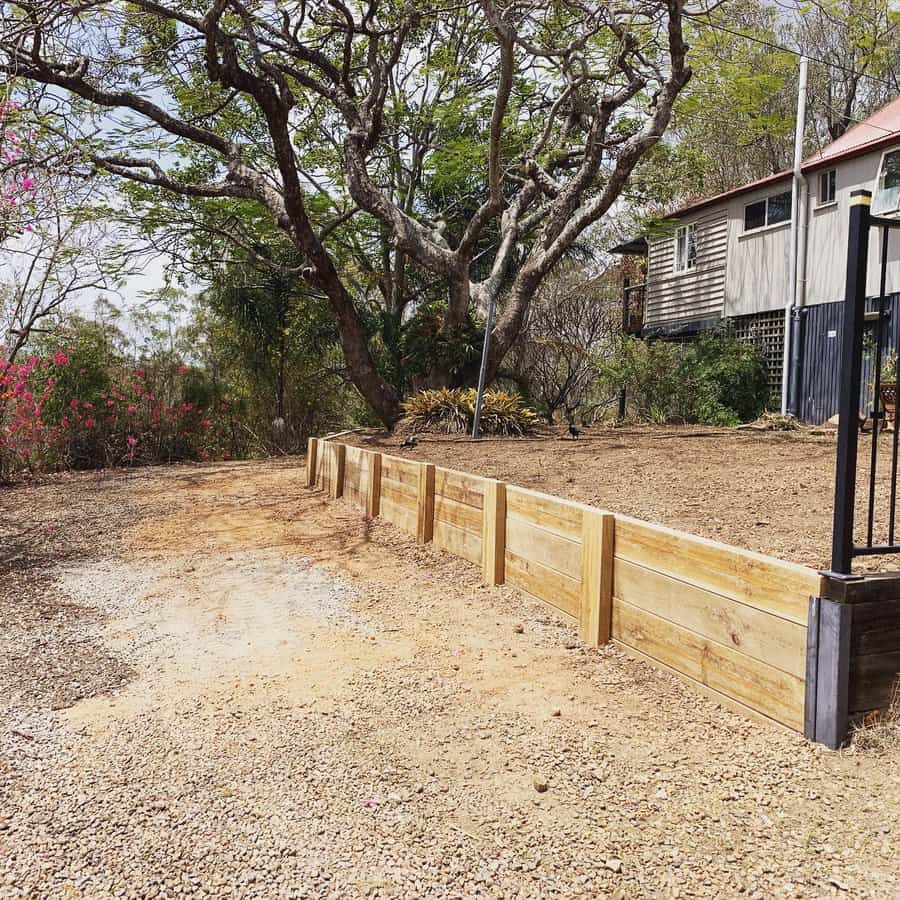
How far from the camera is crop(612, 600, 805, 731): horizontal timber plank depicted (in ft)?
8.16

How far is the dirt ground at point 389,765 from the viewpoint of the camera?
78.0 inches

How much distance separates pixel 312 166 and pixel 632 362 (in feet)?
21.2

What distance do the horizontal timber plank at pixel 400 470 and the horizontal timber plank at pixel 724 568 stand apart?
8.14 ft

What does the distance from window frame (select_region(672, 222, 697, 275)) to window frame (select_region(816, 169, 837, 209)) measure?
3.25 metres

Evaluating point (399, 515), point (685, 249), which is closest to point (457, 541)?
point (399, 515)

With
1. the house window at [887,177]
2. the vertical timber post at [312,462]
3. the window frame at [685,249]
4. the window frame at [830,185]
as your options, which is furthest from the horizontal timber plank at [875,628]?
the window frame at [685,249]

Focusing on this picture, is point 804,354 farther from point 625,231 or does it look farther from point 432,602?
point 432,602

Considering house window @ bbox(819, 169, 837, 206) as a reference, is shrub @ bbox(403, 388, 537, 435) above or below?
below

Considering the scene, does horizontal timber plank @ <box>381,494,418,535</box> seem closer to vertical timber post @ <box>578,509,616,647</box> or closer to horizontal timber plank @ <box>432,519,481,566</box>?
horizontal timber plank @ <box>432,519,481,566</box>

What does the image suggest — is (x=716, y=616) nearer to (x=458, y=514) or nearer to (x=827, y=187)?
(x=458, y=514)

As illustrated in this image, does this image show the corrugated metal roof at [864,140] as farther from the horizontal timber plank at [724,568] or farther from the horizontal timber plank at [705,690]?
the horizontal timber plank at [705,690]

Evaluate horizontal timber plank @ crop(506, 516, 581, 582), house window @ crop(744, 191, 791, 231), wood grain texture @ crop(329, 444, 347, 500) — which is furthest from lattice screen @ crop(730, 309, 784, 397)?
horizontal timber plank @ crop(506, 516, 581, 582)

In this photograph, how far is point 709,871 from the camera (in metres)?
1.95

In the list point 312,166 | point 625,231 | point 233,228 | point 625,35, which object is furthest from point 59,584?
point 625,231
